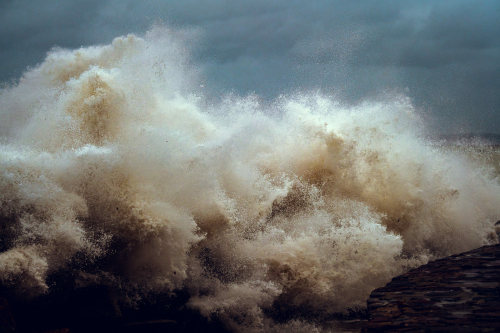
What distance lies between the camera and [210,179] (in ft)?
25.9

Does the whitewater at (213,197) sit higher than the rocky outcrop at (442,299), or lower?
higher

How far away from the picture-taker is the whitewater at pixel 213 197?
6164 mm

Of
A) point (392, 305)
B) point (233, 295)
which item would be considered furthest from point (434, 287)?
point (233, 295)

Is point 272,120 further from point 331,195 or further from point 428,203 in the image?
point 428,203

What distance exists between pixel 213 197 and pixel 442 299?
12.0 feet

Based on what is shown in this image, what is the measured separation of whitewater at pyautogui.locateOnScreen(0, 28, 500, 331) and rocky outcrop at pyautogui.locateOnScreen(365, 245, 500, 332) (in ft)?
1.71

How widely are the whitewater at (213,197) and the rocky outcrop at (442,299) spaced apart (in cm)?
52

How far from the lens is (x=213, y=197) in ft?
25.4

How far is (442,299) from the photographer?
226 inches

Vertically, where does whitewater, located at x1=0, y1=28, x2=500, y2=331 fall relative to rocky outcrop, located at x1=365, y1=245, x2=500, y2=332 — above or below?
above

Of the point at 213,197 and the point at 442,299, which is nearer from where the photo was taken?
the point at 442,299

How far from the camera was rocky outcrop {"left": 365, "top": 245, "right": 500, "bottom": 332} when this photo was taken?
4.94 meters

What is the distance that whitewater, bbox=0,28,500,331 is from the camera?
6164mm

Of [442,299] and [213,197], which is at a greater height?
[213,197]
